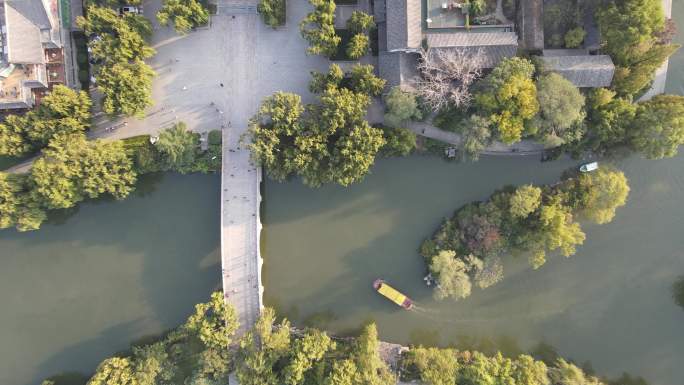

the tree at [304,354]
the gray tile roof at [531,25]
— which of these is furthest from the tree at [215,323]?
the gray tile roof at [531,25]

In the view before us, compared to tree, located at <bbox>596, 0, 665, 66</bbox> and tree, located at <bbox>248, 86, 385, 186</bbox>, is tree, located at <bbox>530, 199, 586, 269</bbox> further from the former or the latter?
tree, located at <bbox>248, 86, 385, 186</bbox>

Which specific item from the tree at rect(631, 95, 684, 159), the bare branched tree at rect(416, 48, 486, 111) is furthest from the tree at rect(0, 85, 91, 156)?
the tree at rect(631, 95, 684, 159)

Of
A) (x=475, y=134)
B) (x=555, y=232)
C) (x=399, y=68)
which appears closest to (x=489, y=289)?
(x=555, y=232)

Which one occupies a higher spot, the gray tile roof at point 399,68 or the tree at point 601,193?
the gray tile roof at point 399,68

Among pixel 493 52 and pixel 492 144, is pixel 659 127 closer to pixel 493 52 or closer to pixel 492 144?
pixel 492 144

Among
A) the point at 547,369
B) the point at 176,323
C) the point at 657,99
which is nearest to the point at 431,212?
the point at 547,369

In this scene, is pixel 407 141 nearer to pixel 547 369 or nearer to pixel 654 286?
pixel 547 369

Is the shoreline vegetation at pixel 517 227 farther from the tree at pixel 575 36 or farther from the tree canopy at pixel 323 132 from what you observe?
the tree at pixel 575 36
